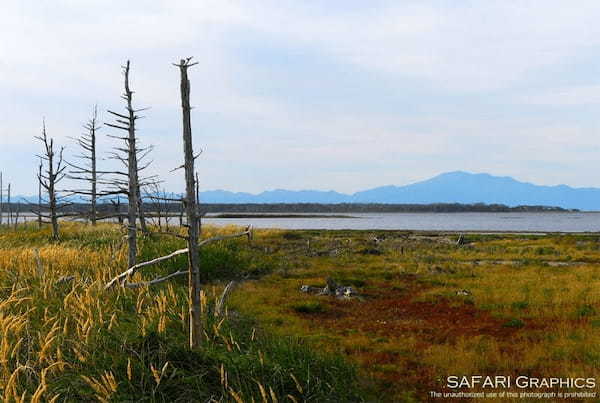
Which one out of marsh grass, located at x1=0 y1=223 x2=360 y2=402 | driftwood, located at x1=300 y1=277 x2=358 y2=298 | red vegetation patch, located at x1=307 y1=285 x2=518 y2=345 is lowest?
red vegetation patch, located at x1=307 y1=285 x2=518 y2=345

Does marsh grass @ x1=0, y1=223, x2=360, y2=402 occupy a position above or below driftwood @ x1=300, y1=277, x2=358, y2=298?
above

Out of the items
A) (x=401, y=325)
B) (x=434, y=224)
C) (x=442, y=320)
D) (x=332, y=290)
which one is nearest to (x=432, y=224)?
(x=434, y=224)

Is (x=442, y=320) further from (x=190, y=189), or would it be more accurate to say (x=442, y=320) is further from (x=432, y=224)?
(x=432, y=224)

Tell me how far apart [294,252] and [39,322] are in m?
26.6

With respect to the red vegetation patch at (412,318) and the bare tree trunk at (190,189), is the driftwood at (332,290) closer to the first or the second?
the red vegetation patch at (412,318)

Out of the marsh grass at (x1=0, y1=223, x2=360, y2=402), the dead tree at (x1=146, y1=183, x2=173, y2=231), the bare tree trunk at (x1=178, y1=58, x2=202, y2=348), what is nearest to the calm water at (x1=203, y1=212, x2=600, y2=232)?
the dead tree at (x1=146, y1=183, x2=173, y2=231)

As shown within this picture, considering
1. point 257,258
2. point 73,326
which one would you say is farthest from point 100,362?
point 257,258

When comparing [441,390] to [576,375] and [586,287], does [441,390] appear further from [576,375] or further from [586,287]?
[586,287]

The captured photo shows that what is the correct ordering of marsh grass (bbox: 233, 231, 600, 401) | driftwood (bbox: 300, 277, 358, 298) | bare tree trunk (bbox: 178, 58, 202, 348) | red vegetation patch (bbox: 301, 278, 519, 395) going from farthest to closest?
driftwood (bbox: 300, 277, 358, 298)
marsh grass (bbox: 233, 231, 600, 401)
red vegetation patch (bbox: 301, 278, 519, 395)
bare tree trunk (bbox: 178, 58, 202, 348)

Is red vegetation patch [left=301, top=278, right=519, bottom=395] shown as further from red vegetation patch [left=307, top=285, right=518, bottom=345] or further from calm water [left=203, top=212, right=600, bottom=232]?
calm water [left=203, top=212, right=600, bottom=232]

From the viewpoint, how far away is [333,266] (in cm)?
2592

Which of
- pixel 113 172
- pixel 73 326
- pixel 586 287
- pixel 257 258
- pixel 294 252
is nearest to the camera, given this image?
pixel 73 326

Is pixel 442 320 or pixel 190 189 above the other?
pixel 190 189


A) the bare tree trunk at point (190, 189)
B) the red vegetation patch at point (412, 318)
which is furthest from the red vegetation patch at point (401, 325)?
the bare tree trunk at point (190, 189)
